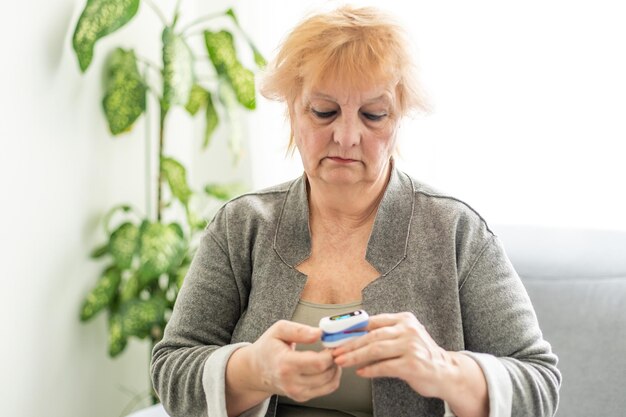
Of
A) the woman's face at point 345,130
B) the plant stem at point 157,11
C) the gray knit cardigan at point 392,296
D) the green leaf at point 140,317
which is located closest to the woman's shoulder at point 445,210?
the gray knit cardigan at point 392,296

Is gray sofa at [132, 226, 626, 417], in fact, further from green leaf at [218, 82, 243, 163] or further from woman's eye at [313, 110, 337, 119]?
green leaf at [218, 82, 243, 163]

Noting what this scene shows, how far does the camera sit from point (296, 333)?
1170 mm

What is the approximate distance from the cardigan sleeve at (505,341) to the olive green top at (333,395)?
20cm

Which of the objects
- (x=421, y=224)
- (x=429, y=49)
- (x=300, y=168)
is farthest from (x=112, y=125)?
(x=421, y=224)

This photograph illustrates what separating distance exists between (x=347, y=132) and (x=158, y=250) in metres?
1.01

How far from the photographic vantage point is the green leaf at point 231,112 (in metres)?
2.35

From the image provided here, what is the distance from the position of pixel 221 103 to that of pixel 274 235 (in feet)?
3.29

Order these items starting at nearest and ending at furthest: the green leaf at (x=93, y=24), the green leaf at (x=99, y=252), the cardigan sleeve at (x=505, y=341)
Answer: the cardigan sleeve at (x=505, y=341), the green leaf at (x=93, y=24), the green leaf at (x=99, y=252)

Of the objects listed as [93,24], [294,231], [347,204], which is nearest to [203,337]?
[294,231]

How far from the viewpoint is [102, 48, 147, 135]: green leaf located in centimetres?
224

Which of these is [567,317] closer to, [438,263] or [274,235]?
[438,263]

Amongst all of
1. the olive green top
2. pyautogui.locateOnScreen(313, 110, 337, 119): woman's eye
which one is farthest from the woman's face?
the olive green top

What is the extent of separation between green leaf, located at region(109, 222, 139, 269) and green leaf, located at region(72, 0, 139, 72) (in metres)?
0.46

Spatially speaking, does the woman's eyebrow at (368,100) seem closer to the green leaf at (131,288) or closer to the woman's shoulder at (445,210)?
the woman's shoulder at (445,210)
